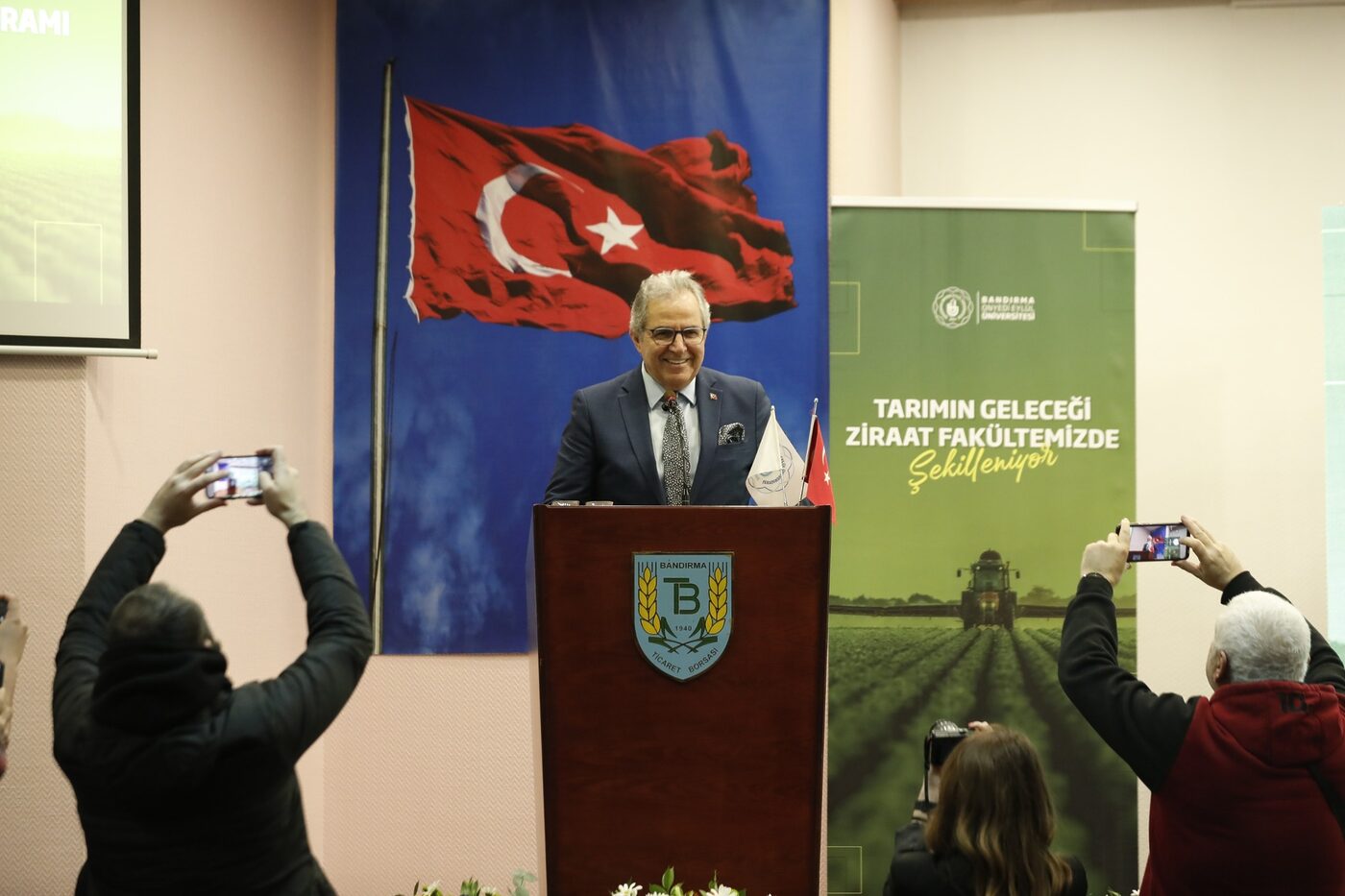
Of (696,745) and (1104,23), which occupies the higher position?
(1104,23)

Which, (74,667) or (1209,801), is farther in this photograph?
(1209,801)

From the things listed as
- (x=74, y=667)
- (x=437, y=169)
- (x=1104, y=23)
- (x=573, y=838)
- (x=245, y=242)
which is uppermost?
(x=1104, y=23)

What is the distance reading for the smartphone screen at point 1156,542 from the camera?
2.54 meters

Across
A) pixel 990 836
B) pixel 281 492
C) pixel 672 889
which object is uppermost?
pixel 281 492

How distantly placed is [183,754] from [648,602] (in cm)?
81

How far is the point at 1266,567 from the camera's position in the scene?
4910 mm

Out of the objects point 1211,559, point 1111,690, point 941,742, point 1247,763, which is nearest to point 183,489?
point 941,742

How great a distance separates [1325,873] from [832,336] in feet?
7.66

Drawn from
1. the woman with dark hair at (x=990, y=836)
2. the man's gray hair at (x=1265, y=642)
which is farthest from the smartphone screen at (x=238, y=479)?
the man's gray hair at (x=1265, y=642)

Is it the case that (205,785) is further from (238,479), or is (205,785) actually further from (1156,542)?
(1156,542)

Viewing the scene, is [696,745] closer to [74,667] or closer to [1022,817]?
[1022,817]

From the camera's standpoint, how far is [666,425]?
2.82 meters

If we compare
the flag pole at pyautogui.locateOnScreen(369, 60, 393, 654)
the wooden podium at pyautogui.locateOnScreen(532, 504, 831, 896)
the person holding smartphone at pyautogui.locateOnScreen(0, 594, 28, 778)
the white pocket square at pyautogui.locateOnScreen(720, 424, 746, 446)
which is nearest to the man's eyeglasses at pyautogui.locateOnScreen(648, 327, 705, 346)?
the white pocket square at pyautogui.locateOnScreen(720, 424, 746, 446)

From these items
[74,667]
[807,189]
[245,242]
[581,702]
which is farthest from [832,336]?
[74,667]
